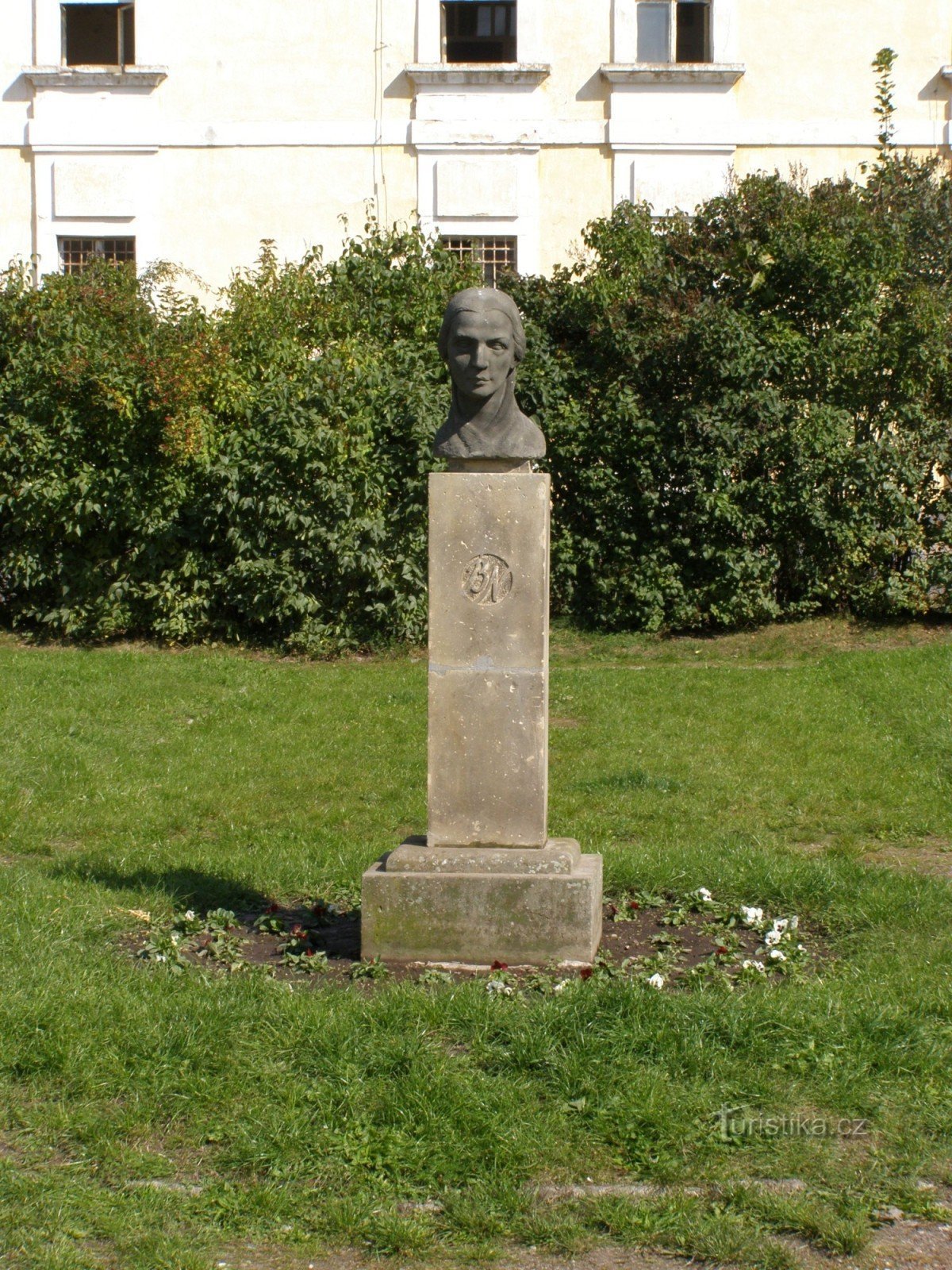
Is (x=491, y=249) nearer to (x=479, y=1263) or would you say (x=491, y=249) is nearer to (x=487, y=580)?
(x=487, y=580)

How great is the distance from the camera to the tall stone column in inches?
217

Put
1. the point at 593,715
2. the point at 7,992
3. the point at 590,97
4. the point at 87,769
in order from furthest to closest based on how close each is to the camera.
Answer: the point at 590,97
the point at 593,715
the point at 87,769
the point at 7,992

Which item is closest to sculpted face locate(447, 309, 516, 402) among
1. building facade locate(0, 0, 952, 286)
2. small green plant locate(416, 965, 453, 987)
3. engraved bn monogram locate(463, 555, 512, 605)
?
engraved bn monogram locate(463, 555, 512, 605)

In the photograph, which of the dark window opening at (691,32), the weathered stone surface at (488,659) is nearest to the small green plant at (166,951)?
the weathered stone surface at (488,659)

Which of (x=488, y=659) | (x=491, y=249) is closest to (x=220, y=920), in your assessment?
(x=488, y=659)

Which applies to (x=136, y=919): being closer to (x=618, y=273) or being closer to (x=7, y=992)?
(x=7, y=992)

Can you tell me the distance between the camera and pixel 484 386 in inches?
221

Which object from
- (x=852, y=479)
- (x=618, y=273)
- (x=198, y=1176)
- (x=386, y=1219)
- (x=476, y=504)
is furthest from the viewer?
(x=618, y=273)

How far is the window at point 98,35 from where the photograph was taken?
17.4 meters

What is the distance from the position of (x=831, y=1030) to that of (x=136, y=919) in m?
2.92

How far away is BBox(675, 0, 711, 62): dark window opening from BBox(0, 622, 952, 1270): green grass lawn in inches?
442

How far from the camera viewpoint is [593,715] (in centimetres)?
1059

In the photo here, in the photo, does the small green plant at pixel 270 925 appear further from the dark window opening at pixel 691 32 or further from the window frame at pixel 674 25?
the dark window opening at pixel 691 32

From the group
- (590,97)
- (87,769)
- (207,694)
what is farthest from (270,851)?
(590,97)
